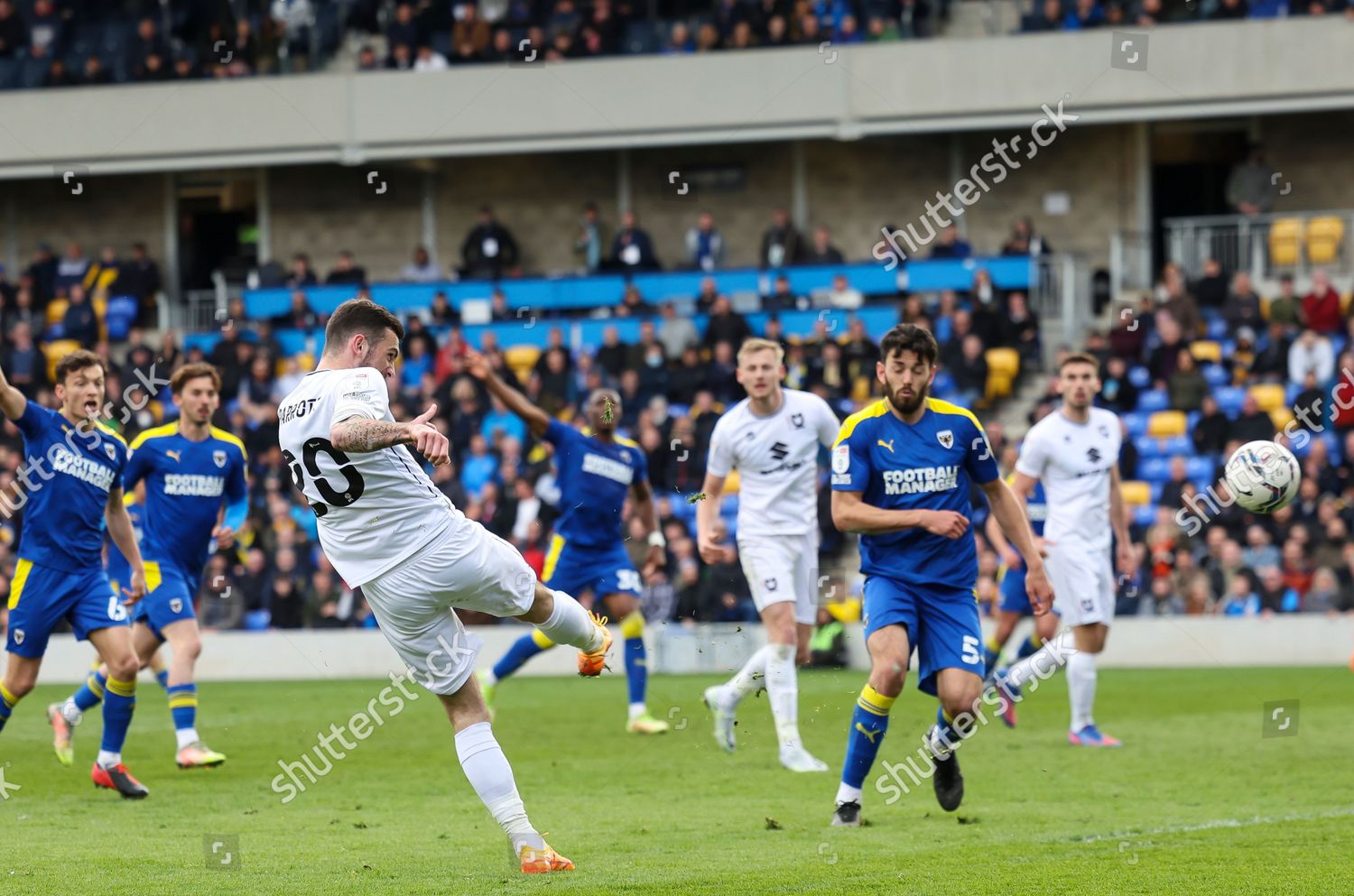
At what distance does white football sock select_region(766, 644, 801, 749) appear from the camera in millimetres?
11273

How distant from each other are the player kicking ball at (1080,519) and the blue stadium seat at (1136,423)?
10.00m

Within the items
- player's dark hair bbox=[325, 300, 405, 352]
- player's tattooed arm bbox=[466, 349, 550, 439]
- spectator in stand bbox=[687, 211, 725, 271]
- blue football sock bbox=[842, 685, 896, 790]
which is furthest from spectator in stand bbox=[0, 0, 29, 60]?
blue football sock bbox=[842, 685, 896, 790]

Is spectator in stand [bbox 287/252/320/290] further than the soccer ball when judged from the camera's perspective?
Yes

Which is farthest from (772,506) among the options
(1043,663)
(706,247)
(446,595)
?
(706,247)

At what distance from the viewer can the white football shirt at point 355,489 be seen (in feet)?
23.0

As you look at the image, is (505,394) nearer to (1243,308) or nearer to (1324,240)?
(1243,308)

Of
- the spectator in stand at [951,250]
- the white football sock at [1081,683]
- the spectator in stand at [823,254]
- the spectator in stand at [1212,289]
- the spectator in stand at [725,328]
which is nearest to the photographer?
the white football sock at [1081,683]

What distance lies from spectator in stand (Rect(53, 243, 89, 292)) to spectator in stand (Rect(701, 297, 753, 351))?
39.8 feet

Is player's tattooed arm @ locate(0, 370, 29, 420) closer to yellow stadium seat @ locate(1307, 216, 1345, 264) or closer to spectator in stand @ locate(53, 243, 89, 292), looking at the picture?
yellow stadium seat @ locate(1307, 216, 1345, 264)

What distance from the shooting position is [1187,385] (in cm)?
2264

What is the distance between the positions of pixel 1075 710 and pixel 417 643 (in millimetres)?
6662

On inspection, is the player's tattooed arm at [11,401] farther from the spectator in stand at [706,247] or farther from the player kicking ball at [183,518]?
the spectator in stand at [706,247]

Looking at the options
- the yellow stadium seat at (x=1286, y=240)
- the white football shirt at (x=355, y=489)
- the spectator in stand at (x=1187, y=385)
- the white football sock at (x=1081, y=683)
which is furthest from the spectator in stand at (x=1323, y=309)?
the white football shirt at (x=355, y=489)

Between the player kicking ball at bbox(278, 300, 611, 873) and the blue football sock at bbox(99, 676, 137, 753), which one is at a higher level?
the player kicking ball at bbox(278, 300, 611, 873)
